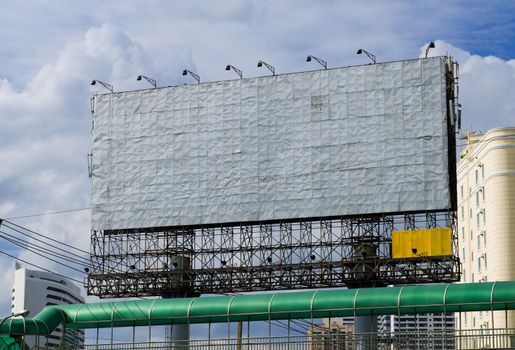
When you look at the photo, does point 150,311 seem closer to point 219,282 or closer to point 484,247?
point 219,282

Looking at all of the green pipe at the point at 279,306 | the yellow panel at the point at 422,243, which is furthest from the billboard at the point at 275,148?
the green pipe at the point at 279,306

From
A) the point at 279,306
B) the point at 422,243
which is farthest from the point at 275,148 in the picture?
the point at 279,306

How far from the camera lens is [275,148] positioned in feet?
236

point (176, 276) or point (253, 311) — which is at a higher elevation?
point (176, 276)

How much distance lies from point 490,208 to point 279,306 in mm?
44469

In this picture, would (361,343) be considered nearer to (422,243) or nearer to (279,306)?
(279,306)

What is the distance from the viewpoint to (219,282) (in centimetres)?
7238

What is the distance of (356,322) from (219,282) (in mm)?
12569

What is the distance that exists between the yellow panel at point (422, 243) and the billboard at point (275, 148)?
5.62 feet

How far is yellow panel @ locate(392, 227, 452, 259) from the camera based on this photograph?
66812 mm

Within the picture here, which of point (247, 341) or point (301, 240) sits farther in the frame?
point (301, 240)

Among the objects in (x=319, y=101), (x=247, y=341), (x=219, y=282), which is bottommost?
(x=247, y=341)

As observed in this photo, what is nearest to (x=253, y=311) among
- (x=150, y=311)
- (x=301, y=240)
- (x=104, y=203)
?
(x=150, y=311)

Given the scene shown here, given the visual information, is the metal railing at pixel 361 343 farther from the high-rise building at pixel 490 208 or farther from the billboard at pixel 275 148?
the high-rise building at pixel 490 208
